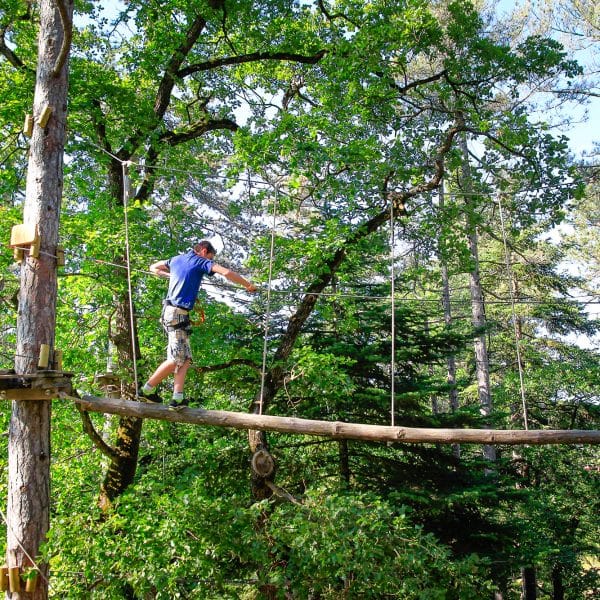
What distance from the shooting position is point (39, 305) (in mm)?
4438

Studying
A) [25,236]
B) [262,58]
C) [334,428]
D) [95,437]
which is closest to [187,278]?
[25,236]

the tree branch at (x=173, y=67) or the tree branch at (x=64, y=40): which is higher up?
the tree branch at (x=173, y=67)

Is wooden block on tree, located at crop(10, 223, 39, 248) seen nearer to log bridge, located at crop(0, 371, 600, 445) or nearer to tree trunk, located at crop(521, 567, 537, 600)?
log bridge, located at crop(0, 371, 600, 445)

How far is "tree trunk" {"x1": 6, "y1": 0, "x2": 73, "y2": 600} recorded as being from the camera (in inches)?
167

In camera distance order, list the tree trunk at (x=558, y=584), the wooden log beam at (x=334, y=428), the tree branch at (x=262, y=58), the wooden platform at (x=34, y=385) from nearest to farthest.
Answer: the wooden platform at (x=34, y=385), the wooden log beam at (x=334, y=428), the tree branch at (x=262, y=58), the tree trunk at (x=558, y=584)

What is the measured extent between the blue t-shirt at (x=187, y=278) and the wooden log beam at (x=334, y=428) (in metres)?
0.75

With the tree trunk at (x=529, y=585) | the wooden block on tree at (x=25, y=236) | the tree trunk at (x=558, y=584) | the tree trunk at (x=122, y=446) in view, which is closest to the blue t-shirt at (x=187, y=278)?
the wooden block on tree at (x=25, y=236)

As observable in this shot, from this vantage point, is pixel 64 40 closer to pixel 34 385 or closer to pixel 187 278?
pixel 187 278

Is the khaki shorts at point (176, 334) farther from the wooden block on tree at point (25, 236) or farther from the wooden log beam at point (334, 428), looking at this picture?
the wooden block on tree at point (25, 236)

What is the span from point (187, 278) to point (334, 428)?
1458mm

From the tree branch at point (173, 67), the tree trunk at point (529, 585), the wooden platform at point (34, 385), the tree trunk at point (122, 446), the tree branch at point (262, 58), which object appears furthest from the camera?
the tree trunk at point (529, 585)

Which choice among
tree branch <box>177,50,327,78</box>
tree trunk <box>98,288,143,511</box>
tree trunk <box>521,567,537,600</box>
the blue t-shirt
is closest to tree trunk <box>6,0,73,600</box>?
the blue t-shirt

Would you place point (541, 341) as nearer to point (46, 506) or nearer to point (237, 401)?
point (237, 401)

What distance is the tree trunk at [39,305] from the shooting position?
4.23m
